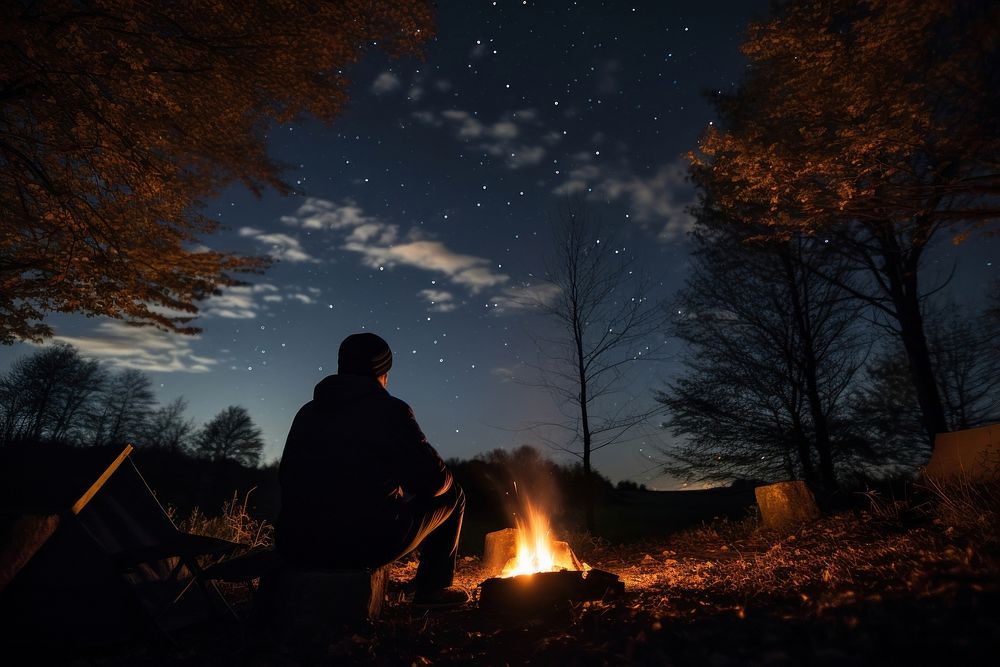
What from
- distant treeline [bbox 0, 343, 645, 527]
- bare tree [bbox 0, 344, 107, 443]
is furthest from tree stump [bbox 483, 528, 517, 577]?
bare tree [bbox 0, 344, 107, 443]

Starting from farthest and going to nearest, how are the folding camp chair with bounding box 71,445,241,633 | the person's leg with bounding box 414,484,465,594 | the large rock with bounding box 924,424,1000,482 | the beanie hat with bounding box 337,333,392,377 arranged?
1. the large rock with bounding box 924,424,1000,482
2. the person's leg with bounding box 414,484,465,594
3. the beanie hat with bounding box 337,333,392,377
4. the folding camp chair with bounding box 71,445,241,633

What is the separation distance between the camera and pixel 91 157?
18.9 ft

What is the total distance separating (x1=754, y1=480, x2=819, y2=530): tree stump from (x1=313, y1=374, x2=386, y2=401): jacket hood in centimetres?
659

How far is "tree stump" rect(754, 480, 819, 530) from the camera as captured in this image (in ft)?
24.4

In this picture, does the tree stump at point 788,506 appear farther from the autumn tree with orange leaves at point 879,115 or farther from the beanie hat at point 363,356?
the beanie hat at point 363,356

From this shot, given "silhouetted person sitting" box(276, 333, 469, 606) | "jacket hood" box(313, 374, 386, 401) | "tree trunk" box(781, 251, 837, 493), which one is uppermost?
"tree trunk" box(781, 251, 837, 493)

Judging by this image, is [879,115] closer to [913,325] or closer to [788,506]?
[788,506]

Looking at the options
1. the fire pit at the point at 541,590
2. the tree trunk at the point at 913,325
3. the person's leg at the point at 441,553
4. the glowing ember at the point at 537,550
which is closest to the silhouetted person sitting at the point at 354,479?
the person's leg at the point at 441,553

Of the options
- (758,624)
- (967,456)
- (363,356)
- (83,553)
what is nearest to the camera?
(758,624)

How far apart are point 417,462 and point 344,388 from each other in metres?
0.67

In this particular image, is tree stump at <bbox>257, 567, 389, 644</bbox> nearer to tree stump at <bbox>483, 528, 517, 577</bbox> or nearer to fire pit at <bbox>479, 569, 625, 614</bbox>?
fire pit at <bbox>479, 569, 625, 614</bbox>

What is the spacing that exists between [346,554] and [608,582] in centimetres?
198

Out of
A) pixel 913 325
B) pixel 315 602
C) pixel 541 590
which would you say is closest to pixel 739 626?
pixel 541 590

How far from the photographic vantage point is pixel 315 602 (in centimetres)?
338
